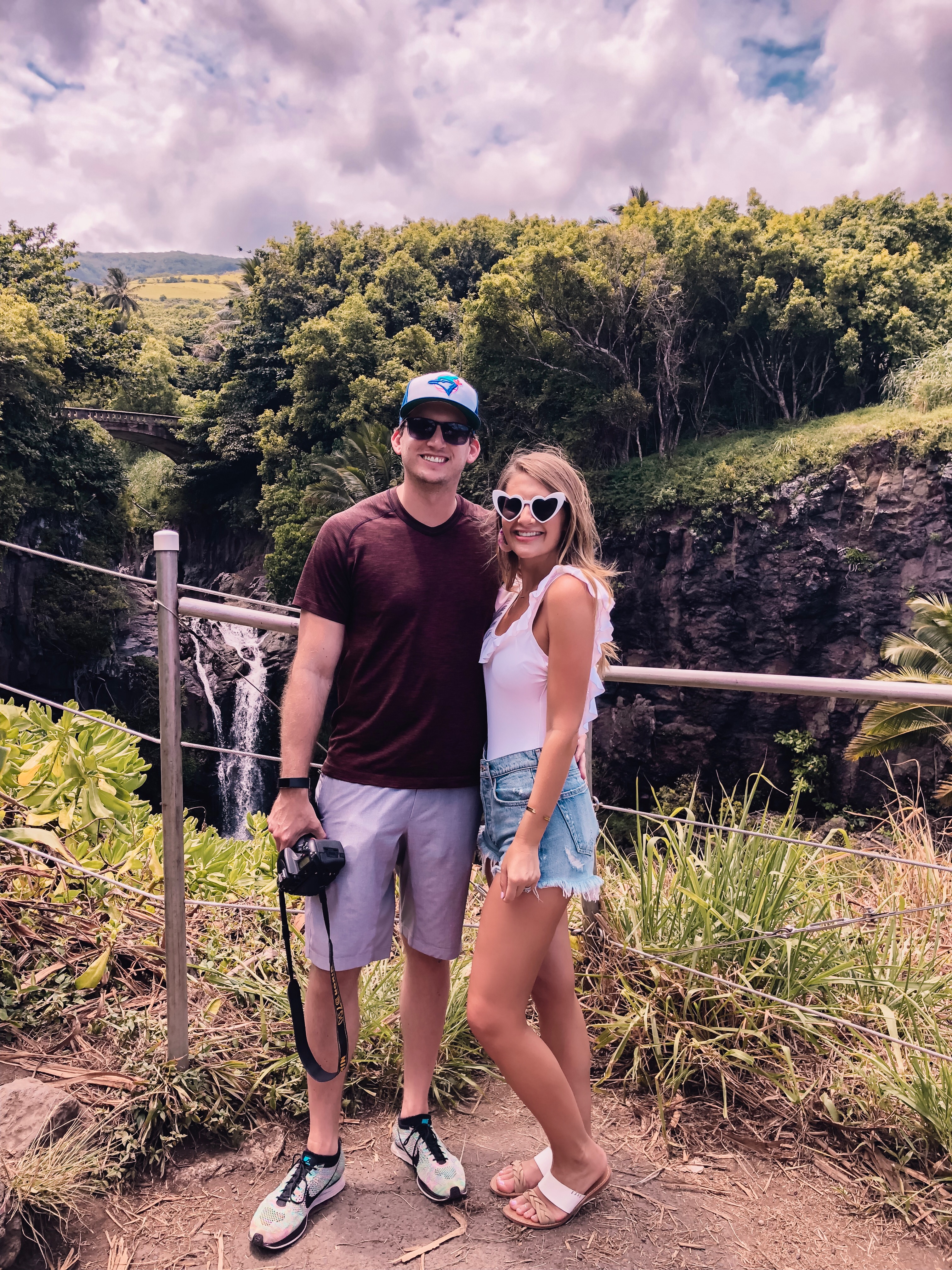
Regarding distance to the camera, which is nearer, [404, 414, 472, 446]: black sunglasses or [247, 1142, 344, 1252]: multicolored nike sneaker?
[247, 1142, 344, 1252]: multicolored nike sneaker

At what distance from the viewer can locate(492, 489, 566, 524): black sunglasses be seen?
59.0 inches

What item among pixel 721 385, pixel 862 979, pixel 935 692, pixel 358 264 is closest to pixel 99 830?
pixel 862 979

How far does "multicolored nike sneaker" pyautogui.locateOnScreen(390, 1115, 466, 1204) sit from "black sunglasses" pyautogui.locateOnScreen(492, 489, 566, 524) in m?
1.22

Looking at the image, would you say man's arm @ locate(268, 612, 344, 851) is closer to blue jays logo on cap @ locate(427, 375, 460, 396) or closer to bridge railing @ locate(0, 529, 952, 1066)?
bridge railing @ locate(0, 529, 952, 1066)

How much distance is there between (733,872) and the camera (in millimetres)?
2113

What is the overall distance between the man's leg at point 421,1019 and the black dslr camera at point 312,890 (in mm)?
162

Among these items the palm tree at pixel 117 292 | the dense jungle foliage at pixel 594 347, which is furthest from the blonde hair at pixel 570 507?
the palm tree at pixel 117 292

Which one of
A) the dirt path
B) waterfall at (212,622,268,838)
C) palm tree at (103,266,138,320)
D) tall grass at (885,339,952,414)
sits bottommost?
waterfall at (212,622,268,838)

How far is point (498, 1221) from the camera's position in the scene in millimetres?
1575

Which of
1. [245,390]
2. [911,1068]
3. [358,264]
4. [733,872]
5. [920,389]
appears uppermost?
[358,264]

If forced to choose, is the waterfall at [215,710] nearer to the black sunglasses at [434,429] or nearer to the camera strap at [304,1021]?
the camera strap at [304,1021]

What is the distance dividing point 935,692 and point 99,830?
240cm

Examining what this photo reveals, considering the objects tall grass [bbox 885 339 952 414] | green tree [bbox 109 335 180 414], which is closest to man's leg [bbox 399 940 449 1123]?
tall grass [bbox 885 339 952 414]

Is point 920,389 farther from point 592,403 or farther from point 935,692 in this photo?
point 935,692
